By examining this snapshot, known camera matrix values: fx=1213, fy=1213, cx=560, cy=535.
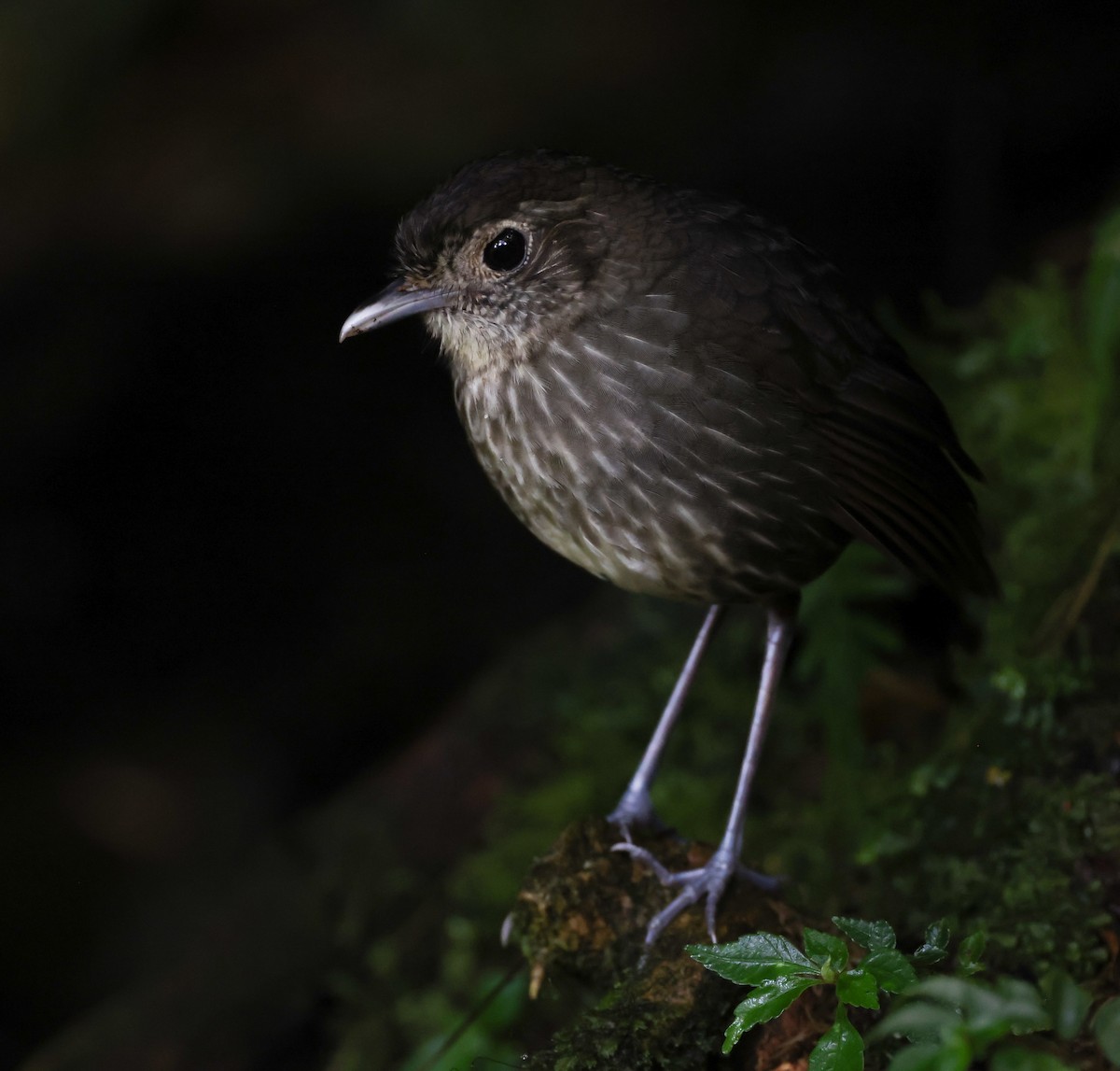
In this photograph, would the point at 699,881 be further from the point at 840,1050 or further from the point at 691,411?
the point at 691,411

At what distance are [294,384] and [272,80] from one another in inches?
55.0

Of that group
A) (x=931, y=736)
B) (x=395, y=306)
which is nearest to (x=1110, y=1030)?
(x=395, y=306)

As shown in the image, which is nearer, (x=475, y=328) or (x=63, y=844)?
(x=475, y=328)

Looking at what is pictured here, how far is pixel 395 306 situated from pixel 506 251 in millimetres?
276

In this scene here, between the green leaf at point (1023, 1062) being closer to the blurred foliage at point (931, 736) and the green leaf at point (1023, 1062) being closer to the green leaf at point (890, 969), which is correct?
the green leaf at point (890, 969)

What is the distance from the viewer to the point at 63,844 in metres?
5.52

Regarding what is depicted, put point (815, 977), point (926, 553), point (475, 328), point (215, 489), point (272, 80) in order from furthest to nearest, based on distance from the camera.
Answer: point (215, 489) → point (272, 80) → point (926, 553) → point (475, 328) → point (815, 977)

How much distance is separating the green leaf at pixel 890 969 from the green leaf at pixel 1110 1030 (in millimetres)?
284

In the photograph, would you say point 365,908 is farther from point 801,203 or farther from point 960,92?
point 960,92

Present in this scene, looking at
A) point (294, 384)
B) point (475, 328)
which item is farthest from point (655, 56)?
point (475, 328)

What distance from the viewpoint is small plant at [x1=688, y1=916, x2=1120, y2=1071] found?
5.08 feet

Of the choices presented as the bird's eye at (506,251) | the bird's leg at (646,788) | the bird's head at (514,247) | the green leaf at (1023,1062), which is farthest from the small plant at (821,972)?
the bird's eye at (506,251)

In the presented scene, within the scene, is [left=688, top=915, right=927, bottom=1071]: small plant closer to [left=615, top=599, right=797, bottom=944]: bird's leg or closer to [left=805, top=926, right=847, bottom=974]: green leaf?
[left=805, top=926, right=847, bottom=974]: green leaf

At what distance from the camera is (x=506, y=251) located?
2543 mm
